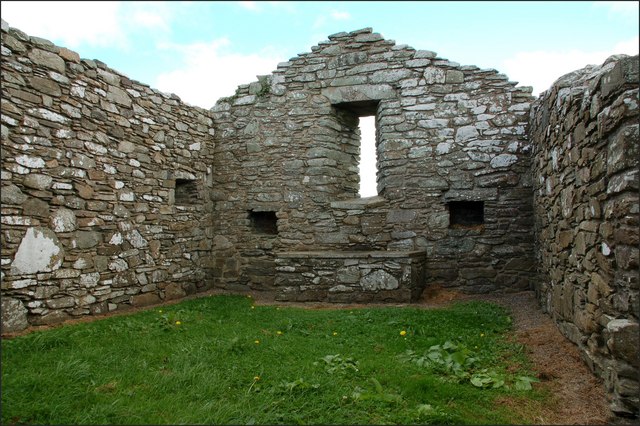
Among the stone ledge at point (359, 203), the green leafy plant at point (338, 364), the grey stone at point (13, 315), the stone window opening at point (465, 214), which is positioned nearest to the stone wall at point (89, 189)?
the grey stone at point (13, 315)

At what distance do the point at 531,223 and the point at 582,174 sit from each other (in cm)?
349

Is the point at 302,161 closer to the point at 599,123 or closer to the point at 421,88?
the point at 421,88

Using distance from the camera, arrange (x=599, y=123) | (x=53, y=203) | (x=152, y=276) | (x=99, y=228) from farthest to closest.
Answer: (x=152, y=276)
(x=99, y=228)
(x=53, y=203)
(x=599, y=123)

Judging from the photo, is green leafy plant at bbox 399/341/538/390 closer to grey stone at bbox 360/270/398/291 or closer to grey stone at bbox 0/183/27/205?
grey stone at bbox 360/270/398/291

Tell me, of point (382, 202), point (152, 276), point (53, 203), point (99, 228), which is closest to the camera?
point (53, 203)

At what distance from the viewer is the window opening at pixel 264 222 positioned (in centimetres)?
844

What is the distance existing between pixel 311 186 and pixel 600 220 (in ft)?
17.0

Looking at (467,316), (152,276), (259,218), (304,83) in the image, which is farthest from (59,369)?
(304,83)

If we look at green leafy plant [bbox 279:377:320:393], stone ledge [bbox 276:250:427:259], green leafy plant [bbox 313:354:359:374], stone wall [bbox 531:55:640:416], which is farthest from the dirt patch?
green leafy plant [bbox 279:377:320:393]

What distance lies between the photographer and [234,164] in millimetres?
8398

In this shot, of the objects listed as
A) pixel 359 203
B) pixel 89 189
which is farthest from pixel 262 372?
pixel 359 203

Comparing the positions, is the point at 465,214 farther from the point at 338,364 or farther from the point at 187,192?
the point at 187,192

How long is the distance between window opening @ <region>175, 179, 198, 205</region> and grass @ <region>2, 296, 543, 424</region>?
3109 mm

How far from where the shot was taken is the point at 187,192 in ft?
26.4
